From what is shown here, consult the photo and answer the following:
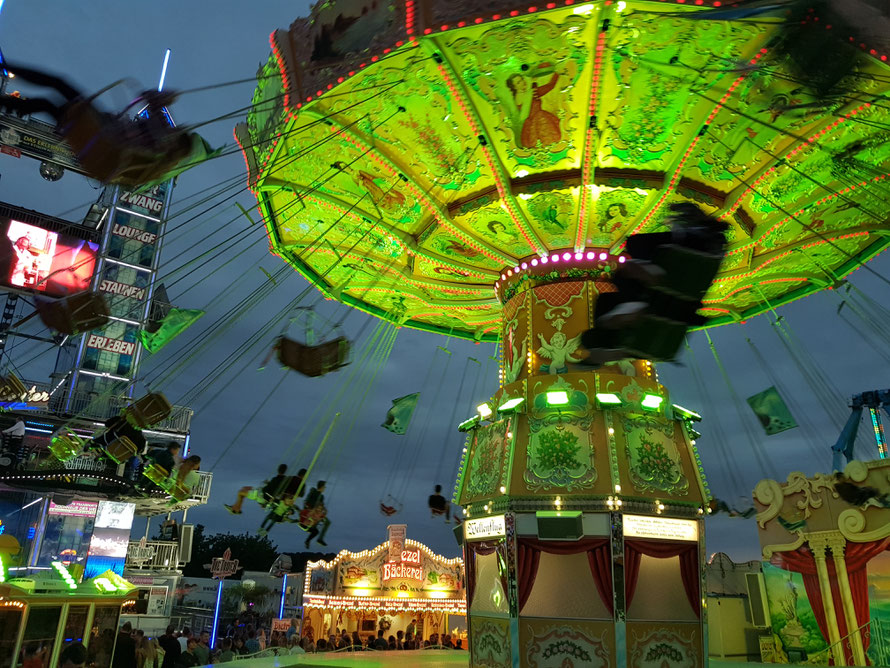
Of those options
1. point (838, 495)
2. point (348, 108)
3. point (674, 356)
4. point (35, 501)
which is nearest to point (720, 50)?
point (674, 356)

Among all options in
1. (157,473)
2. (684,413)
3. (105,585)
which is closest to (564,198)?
(684,413)

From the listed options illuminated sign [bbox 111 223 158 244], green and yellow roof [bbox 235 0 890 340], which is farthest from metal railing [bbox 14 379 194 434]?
green and yellow roof [bbox 235 0 890 340]

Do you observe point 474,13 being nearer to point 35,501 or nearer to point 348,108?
point 348,108

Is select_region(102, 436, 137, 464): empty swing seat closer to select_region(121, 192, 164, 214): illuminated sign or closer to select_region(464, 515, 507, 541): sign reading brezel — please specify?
select_region(464, 515, 507, 541): sign reading brezel

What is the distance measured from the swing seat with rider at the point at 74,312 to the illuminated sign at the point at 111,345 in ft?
89.8

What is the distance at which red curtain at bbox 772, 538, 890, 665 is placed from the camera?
13.7 metres

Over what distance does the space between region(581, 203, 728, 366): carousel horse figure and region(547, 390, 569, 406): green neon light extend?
14.3 feet

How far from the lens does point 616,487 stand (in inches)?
368

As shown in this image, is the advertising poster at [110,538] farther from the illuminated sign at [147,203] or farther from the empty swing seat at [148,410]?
the empty swing seat at [148,410]

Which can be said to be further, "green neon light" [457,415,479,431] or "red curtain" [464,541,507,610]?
"green neon light" [457,415,479,431]

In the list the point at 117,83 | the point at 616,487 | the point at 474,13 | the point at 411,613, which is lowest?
the point at 411,613

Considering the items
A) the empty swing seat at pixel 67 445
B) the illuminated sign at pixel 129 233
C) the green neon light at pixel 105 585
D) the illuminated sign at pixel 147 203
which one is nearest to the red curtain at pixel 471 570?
the green neon light at pixel 105 585

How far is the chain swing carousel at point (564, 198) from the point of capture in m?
7.21

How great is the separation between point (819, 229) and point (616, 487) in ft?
19.5
